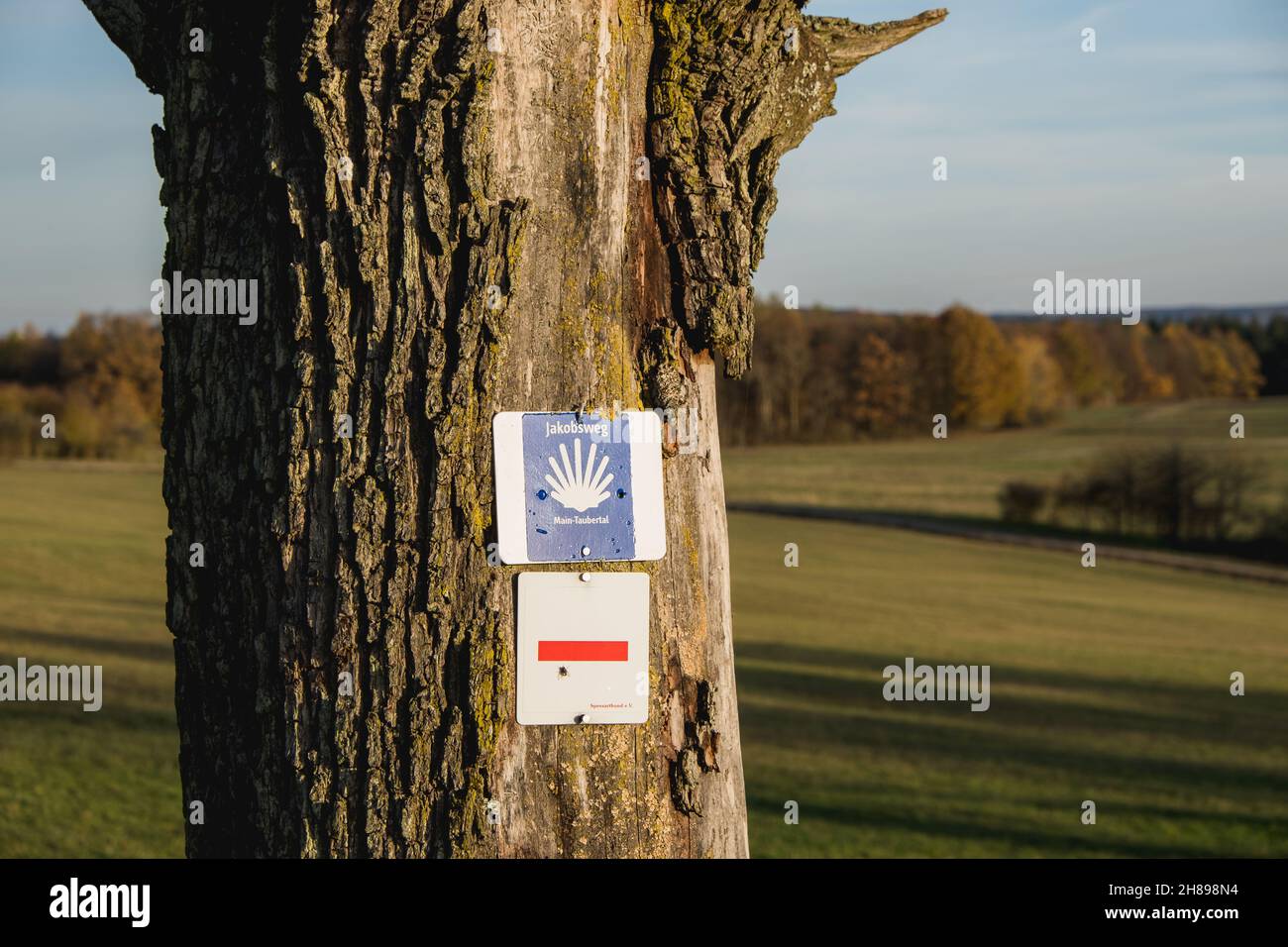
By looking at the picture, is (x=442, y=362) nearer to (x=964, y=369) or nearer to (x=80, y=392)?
(x=80, y=392)

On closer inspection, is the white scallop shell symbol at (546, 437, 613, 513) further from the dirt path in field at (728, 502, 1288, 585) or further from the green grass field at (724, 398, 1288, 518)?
the green grass field at (724, 398, 1288, 518)

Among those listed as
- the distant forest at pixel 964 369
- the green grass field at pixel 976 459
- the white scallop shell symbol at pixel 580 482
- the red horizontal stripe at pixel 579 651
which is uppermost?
the distant forest at pixel 964 369

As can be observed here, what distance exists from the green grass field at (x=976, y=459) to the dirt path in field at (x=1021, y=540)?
171cm

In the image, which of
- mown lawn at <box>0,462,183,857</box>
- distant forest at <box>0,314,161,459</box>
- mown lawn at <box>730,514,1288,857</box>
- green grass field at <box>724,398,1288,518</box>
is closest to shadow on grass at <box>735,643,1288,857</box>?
mown lawn at <box>730,514,1288,857</box>

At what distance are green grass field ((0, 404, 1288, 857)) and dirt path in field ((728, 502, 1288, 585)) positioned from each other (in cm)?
145

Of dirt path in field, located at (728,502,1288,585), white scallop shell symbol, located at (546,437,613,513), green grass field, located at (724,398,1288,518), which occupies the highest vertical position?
white scallop shell symbol, located at (546,437,613,513)

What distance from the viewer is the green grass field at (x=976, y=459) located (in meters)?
41.9

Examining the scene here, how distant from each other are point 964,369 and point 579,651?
56.7m

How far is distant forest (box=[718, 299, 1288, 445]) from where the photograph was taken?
48.2m

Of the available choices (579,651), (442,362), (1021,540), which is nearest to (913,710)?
(579,651)

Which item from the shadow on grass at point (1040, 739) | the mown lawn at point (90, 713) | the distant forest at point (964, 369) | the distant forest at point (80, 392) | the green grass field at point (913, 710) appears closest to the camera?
the mown lawn at point (90, 713)

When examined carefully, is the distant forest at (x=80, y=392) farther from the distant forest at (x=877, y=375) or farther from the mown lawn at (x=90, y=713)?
the mown lawn at (x=90, y=713)

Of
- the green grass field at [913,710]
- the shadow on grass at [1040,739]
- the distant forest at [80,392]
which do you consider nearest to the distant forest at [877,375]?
the distant forest at [80,392]

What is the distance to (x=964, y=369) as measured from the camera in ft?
185
